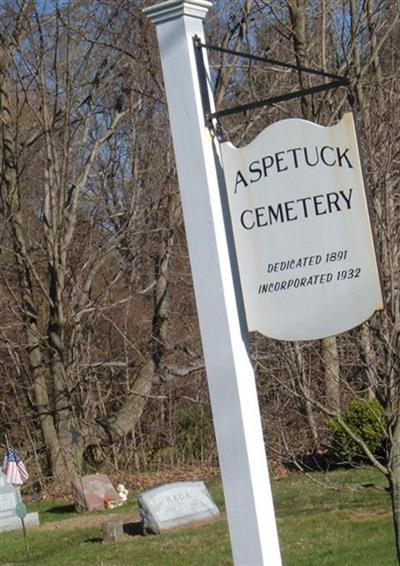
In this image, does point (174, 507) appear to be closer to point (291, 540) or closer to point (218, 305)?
point (291, 540)

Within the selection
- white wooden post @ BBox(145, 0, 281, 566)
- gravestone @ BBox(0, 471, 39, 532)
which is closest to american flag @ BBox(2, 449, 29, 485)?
gravestone @ BBox(0, 471, 39, 532)

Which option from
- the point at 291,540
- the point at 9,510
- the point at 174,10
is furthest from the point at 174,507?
the point at 174,10

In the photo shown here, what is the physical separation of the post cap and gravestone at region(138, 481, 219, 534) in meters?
10.2

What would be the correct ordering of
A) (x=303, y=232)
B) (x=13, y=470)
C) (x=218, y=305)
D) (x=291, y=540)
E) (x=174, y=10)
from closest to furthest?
(x=303, y=232)
(x=218, y=305)
(x=174, y=10)
(x=291, y=540)
(x=13, y=470)

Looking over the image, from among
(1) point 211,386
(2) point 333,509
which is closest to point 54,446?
(2) point 333,509

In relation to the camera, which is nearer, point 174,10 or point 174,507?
point 174,10

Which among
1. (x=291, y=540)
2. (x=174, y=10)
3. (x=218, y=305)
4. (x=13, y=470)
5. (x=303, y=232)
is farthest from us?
(x=13, y=470)

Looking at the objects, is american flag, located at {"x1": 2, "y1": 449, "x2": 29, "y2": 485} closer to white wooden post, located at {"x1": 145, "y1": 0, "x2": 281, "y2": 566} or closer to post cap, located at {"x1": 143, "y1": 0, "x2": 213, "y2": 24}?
white wooden post, located at {"x1": 145, "y1": 0, "x2": 281, "y2": 566}

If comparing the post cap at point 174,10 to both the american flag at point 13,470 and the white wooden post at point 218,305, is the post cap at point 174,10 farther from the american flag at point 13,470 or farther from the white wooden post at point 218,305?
the american flag at point 13,470

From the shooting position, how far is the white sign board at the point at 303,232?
4.09m

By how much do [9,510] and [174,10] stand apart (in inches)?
532

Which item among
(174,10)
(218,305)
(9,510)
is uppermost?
(174,10)

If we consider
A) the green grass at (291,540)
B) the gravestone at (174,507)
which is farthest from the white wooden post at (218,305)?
the gravestone at (174,507)

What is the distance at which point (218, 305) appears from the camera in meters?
4.32
